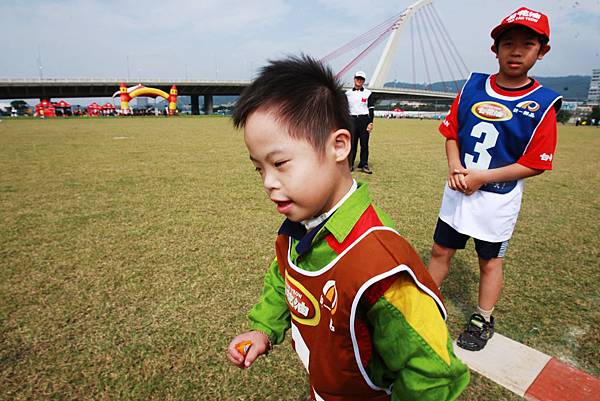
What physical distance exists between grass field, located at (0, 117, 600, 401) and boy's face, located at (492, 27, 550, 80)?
147cm

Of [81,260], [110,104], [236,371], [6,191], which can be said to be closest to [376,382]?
[236,371]

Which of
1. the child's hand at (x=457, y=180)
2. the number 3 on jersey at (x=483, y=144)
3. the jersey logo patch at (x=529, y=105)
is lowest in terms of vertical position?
the child's hand at (x=457, y=180)

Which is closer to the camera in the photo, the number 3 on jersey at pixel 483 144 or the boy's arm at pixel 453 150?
the number 3 on jersey at pixel 483 144

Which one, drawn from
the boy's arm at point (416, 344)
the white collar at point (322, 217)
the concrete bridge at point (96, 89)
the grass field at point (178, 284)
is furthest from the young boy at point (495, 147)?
the concrete bridge at point (96, 89)

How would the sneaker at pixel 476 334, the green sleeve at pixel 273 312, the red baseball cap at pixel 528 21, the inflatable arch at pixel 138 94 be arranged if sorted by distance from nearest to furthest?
the green sleeve at pixel 273 312
the red baseball cap at pixel 528 21
the sneaker at pixel 476 334
the inflatable arch at pixel 138 94

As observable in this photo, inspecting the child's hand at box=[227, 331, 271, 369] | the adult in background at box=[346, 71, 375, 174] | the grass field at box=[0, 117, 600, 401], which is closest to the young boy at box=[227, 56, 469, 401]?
the child's hand at box=[227, 331, 271, 369]

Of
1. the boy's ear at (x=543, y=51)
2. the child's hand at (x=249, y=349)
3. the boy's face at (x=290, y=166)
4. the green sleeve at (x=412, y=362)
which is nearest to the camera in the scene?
the green sleeve at (x=412, y=362)

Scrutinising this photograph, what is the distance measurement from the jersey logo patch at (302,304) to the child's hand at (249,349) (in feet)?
0.60

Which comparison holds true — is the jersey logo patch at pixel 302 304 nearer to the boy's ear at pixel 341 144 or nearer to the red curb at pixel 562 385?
the boy's ear at pixel 341 144

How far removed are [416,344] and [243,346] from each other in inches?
23.0

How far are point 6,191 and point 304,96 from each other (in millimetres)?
5895

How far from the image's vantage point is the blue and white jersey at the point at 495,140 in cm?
163

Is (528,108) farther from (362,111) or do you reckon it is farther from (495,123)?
(362,111)

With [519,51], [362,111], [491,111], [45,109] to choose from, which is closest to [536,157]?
[491,111]
